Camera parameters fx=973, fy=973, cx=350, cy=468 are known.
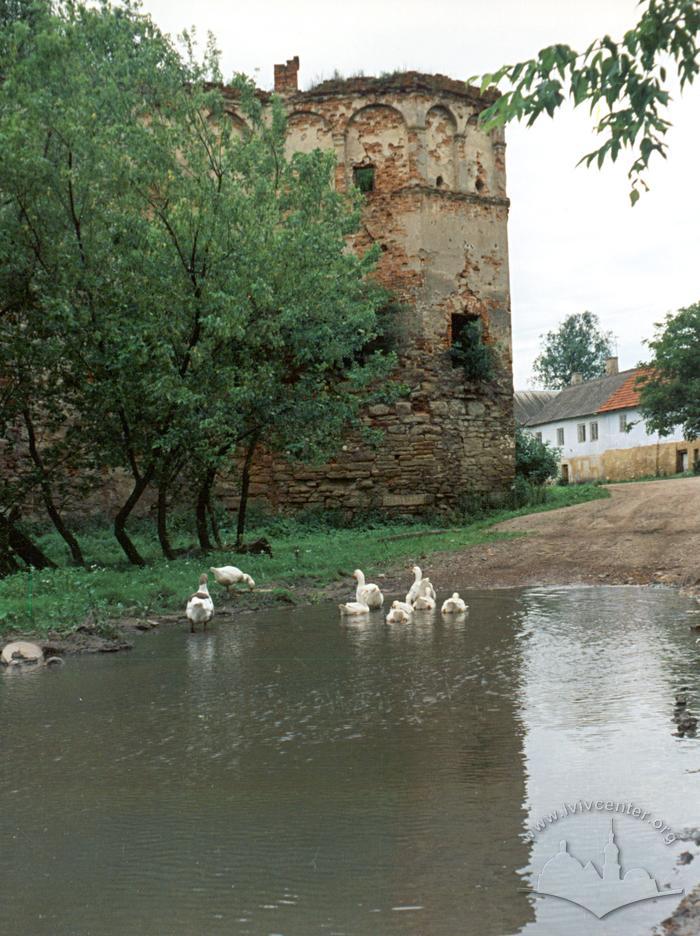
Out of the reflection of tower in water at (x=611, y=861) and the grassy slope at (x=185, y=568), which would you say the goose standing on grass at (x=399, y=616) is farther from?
the reflection of tower in water at (x=611, y=861)

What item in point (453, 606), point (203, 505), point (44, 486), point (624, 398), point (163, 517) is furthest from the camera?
point (624, 398)

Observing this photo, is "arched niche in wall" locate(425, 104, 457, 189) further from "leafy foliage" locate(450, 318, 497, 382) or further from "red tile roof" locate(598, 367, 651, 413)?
"red tile roof" locate(598, 367, 651, 413)

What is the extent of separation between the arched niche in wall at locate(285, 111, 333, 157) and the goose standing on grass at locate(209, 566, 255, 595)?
15554 mm

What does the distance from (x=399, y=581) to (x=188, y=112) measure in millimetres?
7964

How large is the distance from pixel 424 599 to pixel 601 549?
5173 millimetres

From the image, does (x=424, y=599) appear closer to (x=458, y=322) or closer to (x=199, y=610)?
(x=199, y=610)

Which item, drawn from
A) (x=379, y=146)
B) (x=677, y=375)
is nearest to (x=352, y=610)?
(x=379, y=146)

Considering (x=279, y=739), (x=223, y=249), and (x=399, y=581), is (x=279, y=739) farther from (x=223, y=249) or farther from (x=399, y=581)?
(x=223, y=249)

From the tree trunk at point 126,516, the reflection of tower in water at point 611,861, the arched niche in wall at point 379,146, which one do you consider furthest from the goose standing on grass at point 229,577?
the arched niche in wall at point 379,146

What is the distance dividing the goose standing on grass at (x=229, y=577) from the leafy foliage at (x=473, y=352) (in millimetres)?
13384

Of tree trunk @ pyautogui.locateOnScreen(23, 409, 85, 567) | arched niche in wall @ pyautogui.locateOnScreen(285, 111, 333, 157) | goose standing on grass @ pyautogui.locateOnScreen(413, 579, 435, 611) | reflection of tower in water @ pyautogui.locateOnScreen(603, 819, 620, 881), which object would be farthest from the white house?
reflection of tower in water @ pyautogui.locateOnScreen(603, 819, 620, 881)

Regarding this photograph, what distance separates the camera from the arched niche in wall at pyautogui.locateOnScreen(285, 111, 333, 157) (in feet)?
82.8
